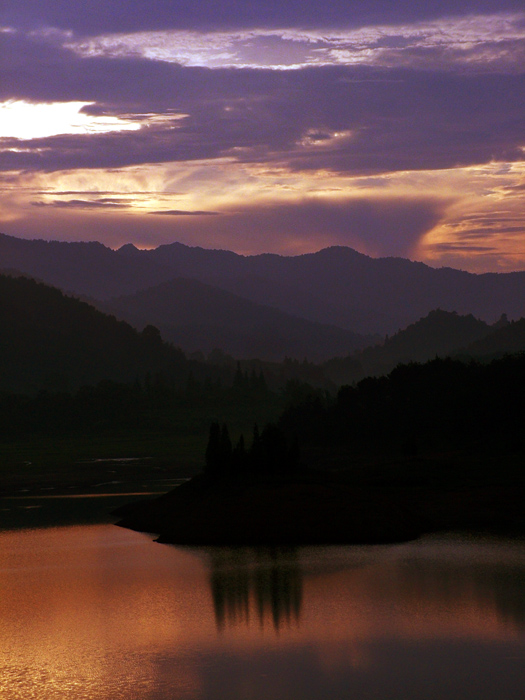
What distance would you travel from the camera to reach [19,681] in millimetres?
42531

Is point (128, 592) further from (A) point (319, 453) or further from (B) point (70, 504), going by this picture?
(A) point (319, 453)

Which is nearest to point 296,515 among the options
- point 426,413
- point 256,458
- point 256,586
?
point 256,458

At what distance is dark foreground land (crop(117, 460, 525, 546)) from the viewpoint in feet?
268

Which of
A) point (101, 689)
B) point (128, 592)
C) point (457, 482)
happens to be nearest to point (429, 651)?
point (101, 689)

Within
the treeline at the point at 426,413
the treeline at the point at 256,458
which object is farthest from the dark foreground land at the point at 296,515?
the treeline at the point at 426,413

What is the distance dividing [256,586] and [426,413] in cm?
10717

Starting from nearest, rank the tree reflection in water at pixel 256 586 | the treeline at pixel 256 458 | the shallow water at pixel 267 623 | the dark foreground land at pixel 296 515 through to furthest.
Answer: the shallow water at pixel 267 623
the tree reflection in water at pixel 256 586
the dark foreground land at pixel 296 515
the treeline at pixel 256 458

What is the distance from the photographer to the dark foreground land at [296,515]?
81.8 meters

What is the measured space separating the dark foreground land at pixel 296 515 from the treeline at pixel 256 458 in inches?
65.0

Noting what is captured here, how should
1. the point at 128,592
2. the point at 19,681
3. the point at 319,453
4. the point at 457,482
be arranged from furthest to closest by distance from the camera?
the point at 319,453
the point at 457,482
the point at 128,592
the point at 19,681

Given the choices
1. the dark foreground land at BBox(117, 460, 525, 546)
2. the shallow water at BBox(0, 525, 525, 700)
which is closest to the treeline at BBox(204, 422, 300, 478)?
the dark foreground land at BBox(117, 460, 525, 546)

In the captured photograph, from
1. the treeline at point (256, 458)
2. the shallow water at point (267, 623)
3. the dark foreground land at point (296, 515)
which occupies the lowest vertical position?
the shallow water at point (267, 623)

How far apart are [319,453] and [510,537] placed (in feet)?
286

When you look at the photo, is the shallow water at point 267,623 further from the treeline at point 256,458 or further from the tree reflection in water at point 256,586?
the treeline at point 256,458
